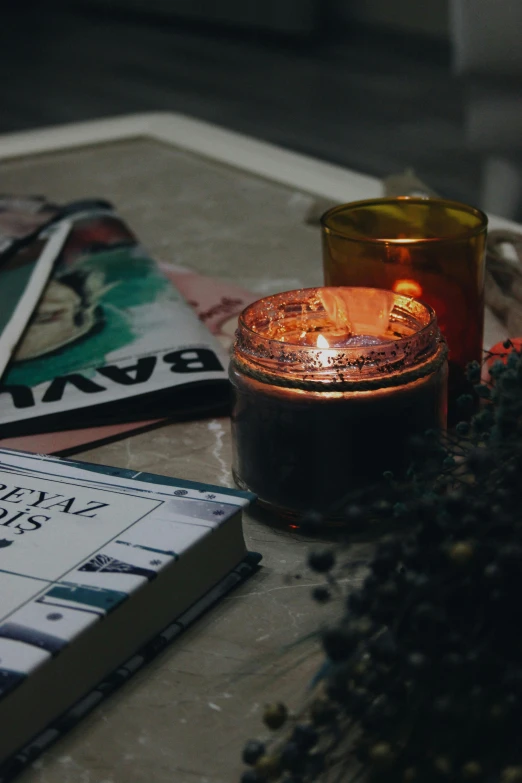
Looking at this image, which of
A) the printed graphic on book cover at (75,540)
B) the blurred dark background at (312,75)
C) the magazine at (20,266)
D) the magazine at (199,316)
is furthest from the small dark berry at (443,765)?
the blurred dark background at (312,75)

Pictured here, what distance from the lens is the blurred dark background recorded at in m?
1.71

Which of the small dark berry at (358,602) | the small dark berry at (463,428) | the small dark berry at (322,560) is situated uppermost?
the small dark berry at (322,560)

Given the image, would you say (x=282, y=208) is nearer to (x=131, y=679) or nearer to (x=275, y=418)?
(x=275, y=418)

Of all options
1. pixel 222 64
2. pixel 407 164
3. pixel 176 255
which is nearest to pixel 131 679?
pixel 176 255

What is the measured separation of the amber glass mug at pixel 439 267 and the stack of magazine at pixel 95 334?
0.41 feet

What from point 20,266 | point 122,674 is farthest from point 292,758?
point 20,266

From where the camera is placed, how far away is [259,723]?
38 cm

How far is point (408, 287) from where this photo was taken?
0.57 meters

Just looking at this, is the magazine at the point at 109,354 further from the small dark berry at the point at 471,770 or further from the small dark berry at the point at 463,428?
the small dark berry at the point at 471,770

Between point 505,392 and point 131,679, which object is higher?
point 505,392

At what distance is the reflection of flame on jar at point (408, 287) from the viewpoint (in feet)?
1.85

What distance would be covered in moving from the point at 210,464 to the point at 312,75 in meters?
4.07

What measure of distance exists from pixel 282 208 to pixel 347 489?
0.65 m

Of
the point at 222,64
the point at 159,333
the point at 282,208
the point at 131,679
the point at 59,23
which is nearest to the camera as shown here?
the point at 131,679
